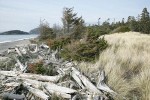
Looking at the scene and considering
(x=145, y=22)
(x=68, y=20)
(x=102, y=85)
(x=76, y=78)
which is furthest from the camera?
(x=145, y=22)

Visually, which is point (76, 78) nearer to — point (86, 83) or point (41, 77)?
point (86, 83)

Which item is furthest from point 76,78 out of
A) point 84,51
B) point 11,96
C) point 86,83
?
point 84,51

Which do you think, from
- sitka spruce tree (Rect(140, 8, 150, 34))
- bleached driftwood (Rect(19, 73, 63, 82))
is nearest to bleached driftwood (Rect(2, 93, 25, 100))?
bleached driftwood (Rect(19, 73, 63, 82))

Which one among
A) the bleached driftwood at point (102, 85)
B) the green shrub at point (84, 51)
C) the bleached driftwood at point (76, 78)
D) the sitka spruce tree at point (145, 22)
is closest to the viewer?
the bleached driftwood at point (102, 85)

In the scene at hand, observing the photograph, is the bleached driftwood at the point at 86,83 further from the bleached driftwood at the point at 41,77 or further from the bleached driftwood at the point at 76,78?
the bleached driftwood at the point at 41,77

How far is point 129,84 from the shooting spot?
8180 mm

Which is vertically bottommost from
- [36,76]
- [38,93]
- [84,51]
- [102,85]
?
[38,93]

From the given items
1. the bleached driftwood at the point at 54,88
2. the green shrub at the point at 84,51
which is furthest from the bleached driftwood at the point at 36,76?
the green shrub at the point at 84,51

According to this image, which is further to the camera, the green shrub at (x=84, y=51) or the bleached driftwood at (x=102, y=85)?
the green shrub at (x=84, y=51)

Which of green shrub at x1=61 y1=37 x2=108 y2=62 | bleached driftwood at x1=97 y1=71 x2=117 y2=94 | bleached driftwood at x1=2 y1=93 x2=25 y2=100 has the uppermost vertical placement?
green shrub at x1=61 y1=37 x2=108 y2=62

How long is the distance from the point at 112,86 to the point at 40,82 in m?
2.11

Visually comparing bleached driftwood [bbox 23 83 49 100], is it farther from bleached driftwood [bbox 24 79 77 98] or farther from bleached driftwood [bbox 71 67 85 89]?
bleached driftwood [bbox 71 67 85 89]

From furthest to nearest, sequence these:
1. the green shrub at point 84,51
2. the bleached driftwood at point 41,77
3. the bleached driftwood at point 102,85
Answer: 1. the green shrub at point 84,51
2. the bleached driftwood at point 41,77
3. the bleached driftwood at point 102,85

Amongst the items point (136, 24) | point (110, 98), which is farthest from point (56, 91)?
point (136, 24)
